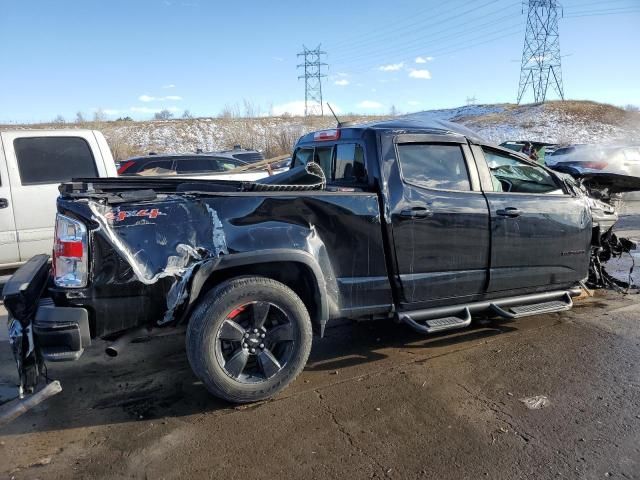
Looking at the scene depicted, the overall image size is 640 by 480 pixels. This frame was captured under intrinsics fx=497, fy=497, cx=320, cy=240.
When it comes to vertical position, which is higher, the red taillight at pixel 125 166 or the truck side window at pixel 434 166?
the truck side window at pixel 434 166

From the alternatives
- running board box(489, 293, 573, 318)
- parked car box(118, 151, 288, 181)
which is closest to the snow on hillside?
parked car box(118, 151, 288, 181)

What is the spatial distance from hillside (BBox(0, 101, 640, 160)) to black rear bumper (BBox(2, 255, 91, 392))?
3248cm

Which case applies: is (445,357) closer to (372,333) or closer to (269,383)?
(372,333)

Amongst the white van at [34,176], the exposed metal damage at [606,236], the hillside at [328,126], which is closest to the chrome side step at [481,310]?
the exposed metal damage at [606,236]

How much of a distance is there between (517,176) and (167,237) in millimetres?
3709

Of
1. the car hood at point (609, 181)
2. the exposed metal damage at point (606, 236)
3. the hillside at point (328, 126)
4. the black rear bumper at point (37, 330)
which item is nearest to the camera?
the black rear bumper at point (37, 330)

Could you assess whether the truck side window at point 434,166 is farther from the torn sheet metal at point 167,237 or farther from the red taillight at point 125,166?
the red taillight at point 125,166

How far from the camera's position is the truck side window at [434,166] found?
4.08 m

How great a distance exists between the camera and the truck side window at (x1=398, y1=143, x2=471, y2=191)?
4.08 metres

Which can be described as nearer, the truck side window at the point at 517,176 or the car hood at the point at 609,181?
the truck side window at the point at 517,176

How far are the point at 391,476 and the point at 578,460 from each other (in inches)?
43.4

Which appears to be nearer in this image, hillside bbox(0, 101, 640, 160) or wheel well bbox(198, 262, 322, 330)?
wheel well bbox(198, 262, 322, 330)

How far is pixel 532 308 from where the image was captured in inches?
177

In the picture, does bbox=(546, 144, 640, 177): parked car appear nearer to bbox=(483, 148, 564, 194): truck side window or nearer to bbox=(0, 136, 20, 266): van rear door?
bbox=(483, 148, 564, 194): truck side window
